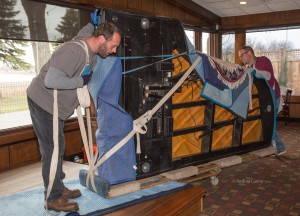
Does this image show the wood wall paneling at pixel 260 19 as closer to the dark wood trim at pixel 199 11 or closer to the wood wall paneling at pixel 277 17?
the wood wall paneling at pixel 277 17

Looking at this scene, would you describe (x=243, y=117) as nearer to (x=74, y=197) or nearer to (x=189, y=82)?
(x=189, y=82)

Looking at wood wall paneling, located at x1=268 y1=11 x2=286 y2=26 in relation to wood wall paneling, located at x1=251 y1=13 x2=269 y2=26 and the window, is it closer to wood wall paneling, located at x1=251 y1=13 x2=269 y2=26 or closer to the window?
wood wall paneling, located at x1=251 y1=13 x2=269 y2=26

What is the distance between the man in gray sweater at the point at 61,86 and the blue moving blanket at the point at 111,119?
14cm

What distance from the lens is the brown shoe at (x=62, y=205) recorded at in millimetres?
2292

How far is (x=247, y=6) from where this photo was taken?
710cm

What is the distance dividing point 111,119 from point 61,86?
549 millimetres

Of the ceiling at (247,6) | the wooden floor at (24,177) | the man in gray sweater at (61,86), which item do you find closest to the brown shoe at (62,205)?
the man in gray sweater at (61,86)

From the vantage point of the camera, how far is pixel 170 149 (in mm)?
2896

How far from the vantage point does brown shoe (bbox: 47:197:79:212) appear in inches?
90.2

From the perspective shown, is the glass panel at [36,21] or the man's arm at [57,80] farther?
the glass panel at [36,21]

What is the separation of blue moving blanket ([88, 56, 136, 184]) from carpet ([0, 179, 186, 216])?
6.6 inches

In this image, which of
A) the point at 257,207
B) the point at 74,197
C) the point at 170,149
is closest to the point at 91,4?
the point at 170,149

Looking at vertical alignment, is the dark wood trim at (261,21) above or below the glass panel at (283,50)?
above

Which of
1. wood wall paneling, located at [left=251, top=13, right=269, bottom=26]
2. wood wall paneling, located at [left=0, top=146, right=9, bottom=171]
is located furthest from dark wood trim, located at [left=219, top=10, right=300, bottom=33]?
wood wall paneling, located at [left=0, top=146, right=9, bottom=171]
